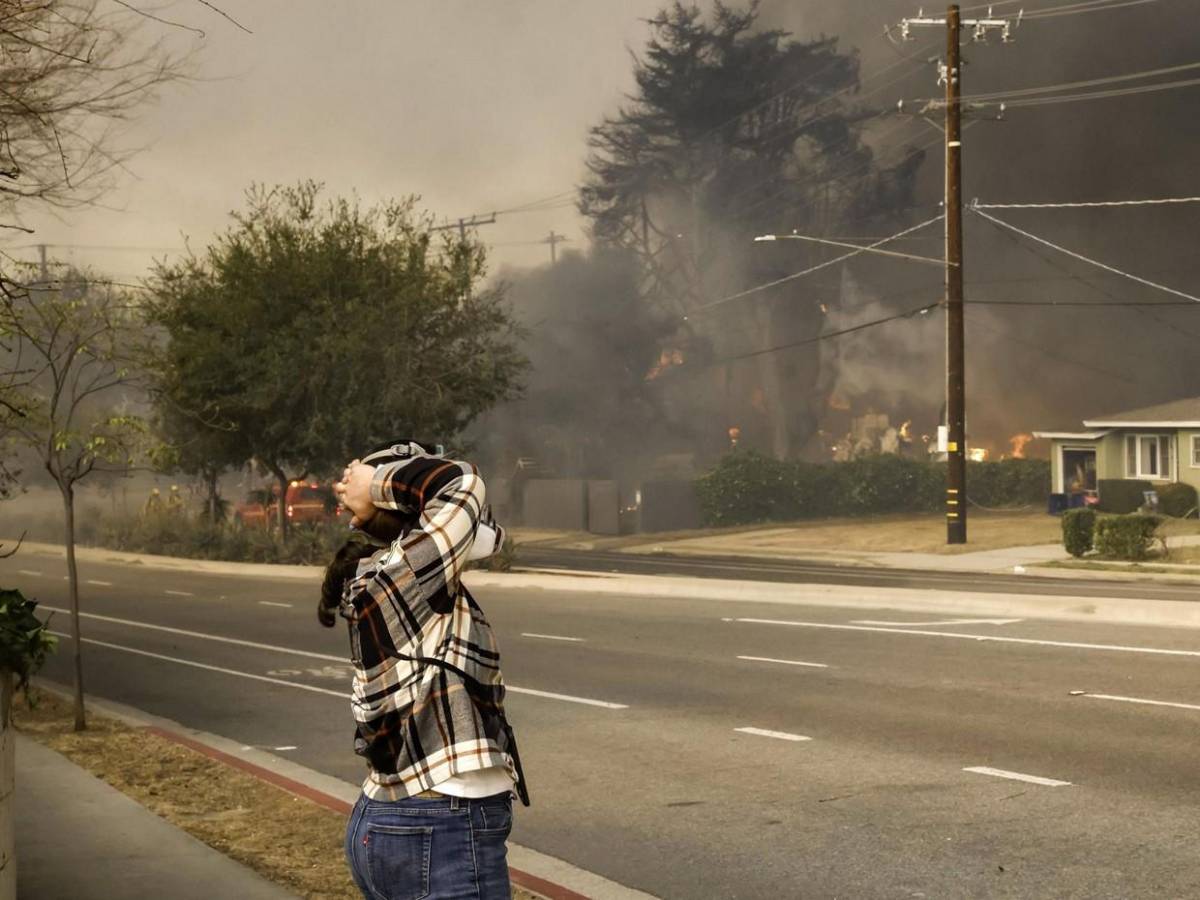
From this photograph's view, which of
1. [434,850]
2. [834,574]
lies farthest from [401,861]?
[834,574]

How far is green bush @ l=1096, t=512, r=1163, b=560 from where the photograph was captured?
29703 millimetres

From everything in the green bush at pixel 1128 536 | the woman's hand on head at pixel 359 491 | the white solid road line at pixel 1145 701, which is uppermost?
the woman's hand on head at pixel 359 491

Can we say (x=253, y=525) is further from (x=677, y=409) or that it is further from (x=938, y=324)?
(x=938, y=324)

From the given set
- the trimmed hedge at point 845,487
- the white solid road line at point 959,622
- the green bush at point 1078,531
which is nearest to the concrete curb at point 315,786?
the white solid road line at point 959,622

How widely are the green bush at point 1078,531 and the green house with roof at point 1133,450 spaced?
13057 mm

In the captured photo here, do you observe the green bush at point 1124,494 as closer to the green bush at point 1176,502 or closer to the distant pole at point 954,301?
the green bush at point 1176,502

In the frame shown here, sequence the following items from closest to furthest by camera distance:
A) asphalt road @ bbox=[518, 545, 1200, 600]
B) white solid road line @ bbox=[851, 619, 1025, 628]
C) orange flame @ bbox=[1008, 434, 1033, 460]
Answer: white solid road line @ bbox=[851, 619, 1025, 628], asphalt road @ bbox=[518, 545, 1200, 600], orange flame @ bbox=[1008, 434, 1033, 460]

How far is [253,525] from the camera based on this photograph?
36.9 meters

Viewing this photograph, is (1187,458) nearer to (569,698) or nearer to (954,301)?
(954,301)

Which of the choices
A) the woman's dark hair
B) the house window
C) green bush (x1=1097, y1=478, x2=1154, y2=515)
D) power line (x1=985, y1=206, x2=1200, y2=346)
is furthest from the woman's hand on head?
power line (x1=985, y1=206, x2=1200, y2=346)

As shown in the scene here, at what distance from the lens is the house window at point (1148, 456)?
4472cm

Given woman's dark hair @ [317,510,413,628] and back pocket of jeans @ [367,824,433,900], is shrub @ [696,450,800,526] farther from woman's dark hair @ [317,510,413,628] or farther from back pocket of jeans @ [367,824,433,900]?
back pocket of jeans @ [367,824,433,900]

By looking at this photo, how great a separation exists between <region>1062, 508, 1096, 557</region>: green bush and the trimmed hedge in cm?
1935

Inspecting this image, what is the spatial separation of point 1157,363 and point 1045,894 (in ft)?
288
